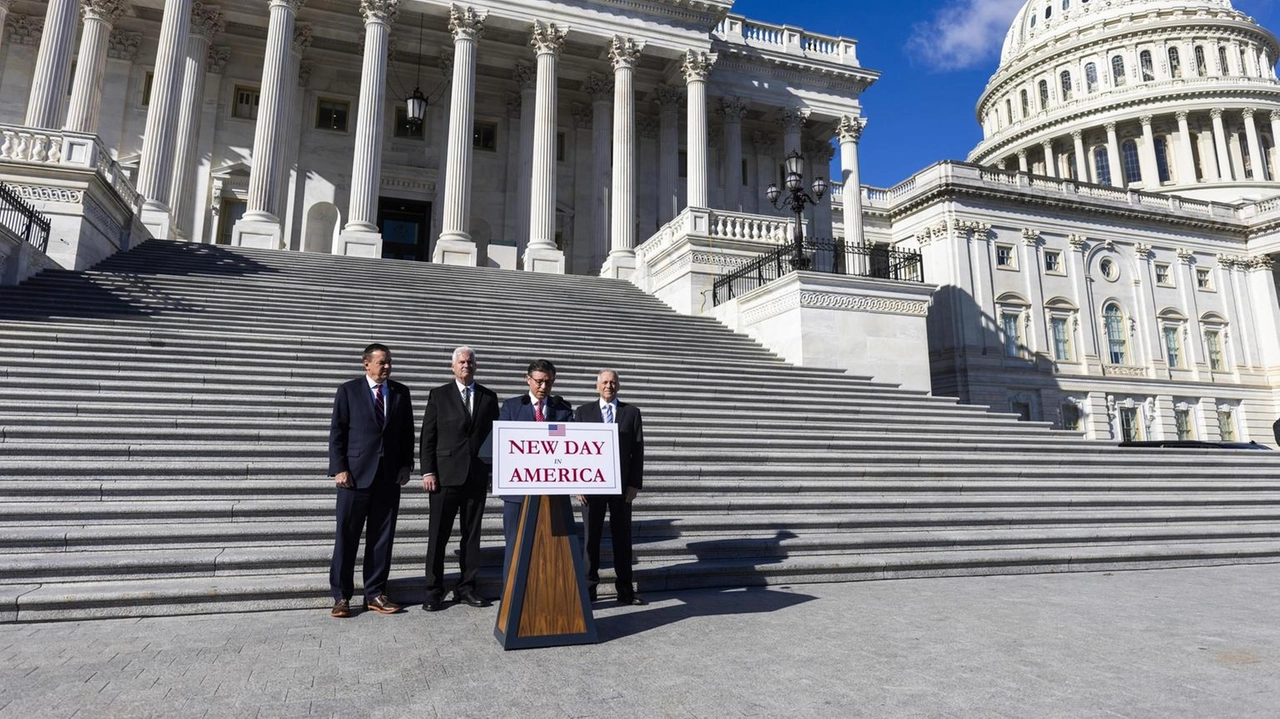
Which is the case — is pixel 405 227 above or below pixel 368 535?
above

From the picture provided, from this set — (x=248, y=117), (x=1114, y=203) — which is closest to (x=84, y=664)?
(x=248, y=117)

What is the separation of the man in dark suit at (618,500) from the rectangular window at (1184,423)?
138 ft

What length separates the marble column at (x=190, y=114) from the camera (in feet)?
69.7

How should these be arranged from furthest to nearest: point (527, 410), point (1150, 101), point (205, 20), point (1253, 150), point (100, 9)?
1. point (1150, 101)
2. point (1253, 150)
3. point (205, 20)
4. point (100, 9)
5. point (527, 410)

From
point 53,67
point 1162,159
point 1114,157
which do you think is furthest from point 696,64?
point 1162,159

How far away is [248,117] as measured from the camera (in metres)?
25.9

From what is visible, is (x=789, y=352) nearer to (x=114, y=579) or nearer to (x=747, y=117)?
(x=114, y=579)

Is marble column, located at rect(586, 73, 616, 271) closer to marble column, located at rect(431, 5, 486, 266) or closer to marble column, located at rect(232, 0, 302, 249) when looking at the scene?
marble column, located at rect(431, 5, 486, 266)

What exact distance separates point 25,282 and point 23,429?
6479 millimetres

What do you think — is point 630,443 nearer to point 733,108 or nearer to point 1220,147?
point 733,108

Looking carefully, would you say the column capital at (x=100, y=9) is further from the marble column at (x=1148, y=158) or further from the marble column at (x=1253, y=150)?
the marble column at (x=1253, y=150)

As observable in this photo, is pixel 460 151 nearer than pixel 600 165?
Yes

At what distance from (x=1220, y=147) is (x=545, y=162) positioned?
5836cm

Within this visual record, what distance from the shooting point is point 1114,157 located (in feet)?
186
